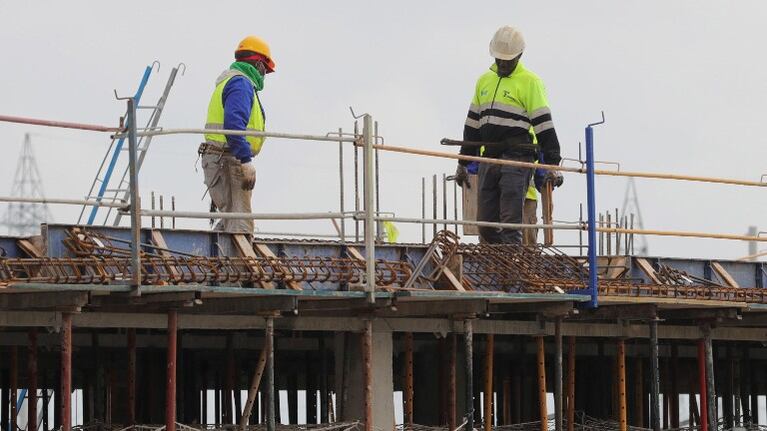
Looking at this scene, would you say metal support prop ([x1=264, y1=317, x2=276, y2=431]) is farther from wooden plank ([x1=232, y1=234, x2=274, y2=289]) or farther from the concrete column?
the concrete column

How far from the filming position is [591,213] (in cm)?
1981

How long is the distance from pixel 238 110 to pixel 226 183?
973 millimetres

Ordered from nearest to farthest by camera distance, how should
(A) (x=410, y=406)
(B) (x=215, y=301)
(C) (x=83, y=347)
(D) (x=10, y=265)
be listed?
1. (D) (x=10, y=265)
2. (B) (x=215, y=301)
3. (A) (x=410, y=406)
4. (C) (x=83, y=347)

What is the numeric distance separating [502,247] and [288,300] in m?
3.52

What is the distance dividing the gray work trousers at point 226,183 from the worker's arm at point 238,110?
37 cm

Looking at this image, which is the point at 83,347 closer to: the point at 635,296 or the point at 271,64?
the point at 271,64

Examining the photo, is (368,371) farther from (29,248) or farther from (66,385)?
(29,248)

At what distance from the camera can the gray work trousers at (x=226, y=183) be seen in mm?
20562

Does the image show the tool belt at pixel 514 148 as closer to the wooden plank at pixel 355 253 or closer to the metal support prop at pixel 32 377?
the wooden plank at pixel 355 253

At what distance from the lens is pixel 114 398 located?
25.0 m

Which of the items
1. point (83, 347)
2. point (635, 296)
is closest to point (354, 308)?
point (635, 296)

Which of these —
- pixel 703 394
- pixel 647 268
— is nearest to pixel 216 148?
pixel 647 268

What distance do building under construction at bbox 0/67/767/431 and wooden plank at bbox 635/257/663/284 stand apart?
25 millimetres

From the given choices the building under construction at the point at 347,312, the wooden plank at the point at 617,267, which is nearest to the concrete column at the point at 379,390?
the building under construction at the point at 347,312
